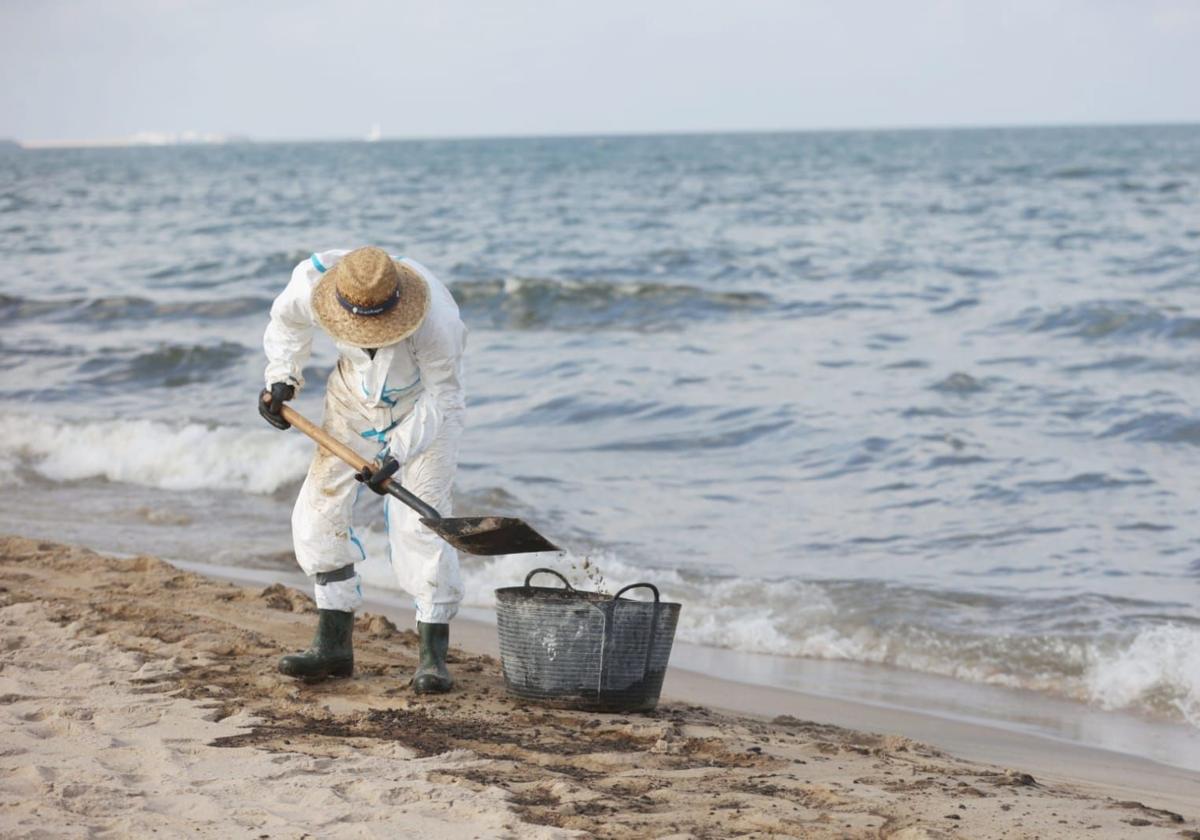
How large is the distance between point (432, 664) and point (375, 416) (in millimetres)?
904

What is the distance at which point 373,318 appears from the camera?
14.5ft

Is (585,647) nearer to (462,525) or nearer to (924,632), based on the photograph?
(462,525)

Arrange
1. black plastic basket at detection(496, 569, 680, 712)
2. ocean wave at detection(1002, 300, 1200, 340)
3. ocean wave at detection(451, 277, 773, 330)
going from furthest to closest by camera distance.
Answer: ocean wave at detection(451, 277, 773, 330) < ocean wave at detection(1002, 300, 1200, 340) < black plastic basket at detection(496, 569, 680, 712)

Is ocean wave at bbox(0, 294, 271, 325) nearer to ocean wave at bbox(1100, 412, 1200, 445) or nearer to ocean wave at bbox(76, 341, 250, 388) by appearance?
ocean wave at bbox(76, 341, 250, 388)

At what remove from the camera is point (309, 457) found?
943 cm

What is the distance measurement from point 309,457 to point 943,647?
4704mm

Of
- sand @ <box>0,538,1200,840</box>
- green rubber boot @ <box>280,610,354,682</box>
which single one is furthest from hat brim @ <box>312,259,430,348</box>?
sand @ <box>0,538,1200,840</box>

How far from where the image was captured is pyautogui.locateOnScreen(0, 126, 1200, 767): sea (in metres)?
6.61

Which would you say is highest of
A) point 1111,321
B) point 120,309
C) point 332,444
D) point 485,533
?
point 332,444

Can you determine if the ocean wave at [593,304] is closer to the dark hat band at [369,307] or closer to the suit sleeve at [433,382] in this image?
the suit sleeve at [433,382]

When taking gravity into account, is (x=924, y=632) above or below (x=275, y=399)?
below

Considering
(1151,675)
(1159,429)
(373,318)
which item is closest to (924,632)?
(1151,675)

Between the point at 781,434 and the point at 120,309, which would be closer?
the point at 781,434

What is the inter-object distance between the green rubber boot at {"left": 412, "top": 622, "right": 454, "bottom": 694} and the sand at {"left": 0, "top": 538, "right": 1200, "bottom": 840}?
0.05m
